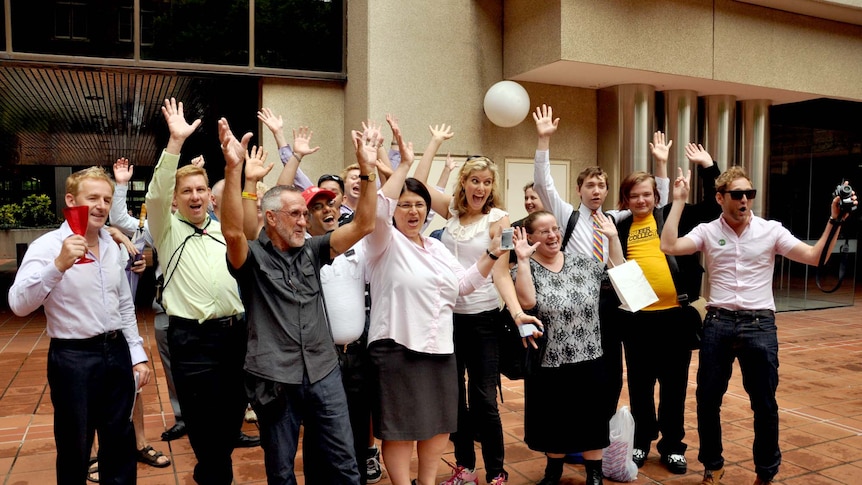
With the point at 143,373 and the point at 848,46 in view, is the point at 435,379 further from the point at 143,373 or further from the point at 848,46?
the point at 848,46

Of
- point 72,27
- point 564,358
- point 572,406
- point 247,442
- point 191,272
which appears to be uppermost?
point 72,27

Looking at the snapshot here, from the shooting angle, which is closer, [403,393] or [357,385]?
[403,393]

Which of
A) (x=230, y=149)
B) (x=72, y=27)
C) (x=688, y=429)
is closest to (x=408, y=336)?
(x=230, y=149)

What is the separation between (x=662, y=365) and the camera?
4.17 metres

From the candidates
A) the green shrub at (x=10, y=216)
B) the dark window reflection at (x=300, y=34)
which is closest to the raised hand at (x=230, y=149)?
the dark window reflection at (x=300, y=34)

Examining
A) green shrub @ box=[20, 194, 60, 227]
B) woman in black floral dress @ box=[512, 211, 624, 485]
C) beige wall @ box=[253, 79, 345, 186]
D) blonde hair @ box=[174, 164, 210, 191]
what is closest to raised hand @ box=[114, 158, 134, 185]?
blonde hair @ box=[174, 164, 210, 191]

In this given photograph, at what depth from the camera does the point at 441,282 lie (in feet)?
10.7

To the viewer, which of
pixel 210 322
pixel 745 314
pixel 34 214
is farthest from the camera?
pixel 34 214

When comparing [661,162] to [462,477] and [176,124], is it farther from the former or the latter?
[176,124]

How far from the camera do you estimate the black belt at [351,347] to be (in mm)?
3258

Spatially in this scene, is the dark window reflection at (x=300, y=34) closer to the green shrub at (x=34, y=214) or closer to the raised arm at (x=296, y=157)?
the raised arm at (x=296, y=157)

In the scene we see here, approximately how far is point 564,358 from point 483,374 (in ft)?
1.51

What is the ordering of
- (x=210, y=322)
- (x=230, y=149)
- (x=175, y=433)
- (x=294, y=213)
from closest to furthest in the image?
1. (x=230, y=149)
2. (x=294, y=213)
3. (x=210, y=322)
4. (x=175, y=433)

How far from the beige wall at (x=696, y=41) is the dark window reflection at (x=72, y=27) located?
4832 mm
